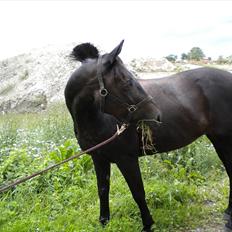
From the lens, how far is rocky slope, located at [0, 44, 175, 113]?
11.8 metres

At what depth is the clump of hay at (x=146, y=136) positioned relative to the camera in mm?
3320

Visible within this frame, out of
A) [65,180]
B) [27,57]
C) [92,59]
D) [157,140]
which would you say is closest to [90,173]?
[65,180]

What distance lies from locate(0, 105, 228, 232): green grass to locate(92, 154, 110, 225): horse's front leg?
3.9 inches

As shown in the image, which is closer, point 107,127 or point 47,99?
point 107,127

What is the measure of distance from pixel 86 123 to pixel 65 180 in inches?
73.9

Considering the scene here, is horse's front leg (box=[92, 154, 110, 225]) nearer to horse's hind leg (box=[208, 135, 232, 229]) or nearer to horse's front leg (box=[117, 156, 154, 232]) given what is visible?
horse's front leg (box=[117, 156, 154, 232])

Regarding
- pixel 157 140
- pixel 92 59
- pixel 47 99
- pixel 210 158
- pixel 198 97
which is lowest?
pixel 47 99

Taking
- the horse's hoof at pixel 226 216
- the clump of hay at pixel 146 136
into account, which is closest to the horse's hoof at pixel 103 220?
the clump of hay at pixel 146 136

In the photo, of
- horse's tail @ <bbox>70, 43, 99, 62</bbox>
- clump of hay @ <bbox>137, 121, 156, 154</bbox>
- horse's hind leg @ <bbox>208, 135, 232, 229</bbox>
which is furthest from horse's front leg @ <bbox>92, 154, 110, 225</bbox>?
horse's hind leg @ <bbox>208, 135, 232, 229</bbox>

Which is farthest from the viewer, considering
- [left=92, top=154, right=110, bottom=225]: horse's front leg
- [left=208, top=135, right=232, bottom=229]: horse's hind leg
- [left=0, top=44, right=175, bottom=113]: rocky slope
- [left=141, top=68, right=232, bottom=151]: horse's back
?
[left=0, top=44, right=175, bottom=113]: rocky slope

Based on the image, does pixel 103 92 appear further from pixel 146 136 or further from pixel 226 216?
pixel 226 216

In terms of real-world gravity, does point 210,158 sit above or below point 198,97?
below

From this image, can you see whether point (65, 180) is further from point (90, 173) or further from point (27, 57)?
point (27, 57)

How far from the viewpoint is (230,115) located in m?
3.98
